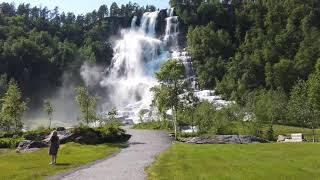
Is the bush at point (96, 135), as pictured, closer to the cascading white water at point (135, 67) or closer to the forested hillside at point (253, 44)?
the forested hillside at point (253, 44)

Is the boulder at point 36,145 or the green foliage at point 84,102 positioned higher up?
the green foliage at point 84,102

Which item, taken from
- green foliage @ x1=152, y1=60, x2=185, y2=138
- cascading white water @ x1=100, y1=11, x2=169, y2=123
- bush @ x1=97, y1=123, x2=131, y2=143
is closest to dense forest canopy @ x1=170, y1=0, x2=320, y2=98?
cascading white water @ x1=100, y1=11, x2=169, y2=123

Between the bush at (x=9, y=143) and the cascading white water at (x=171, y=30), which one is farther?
the cascading white water at (x=171, y=30)

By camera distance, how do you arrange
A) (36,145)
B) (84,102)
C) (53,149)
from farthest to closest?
(84,102) → (36,145) → (53,149)

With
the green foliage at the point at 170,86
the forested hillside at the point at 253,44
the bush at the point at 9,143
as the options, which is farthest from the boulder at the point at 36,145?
the forested hillside at the point at 253,44

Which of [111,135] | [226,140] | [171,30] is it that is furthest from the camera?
[171,30]

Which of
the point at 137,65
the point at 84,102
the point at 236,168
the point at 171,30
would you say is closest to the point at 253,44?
the point at 171,30

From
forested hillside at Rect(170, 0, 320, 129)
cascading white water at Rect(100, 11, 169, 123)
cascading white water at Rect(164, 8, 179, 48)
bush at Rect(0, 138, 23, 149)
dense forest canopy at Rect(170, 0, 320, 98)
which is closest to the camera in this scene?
bush at Rect(0, 138, 23, 149)

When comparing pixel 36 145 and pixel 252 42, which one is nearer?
pixel 36 145

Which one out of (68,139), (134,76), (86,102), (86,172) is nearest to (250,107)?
(86,102)

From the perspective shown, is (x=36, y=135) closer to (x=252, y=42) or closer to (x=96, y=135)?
(x=96, y=135)

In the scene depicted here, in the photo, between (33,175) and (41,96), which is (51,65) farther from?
(33,175)

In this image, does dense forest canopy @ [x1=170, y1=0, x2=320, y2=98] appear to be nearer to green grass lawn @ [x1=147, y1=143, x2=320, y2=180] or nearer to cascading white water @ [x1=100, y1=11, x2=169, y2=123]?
cascading white water @ [x1=100, y1=11, x2=169, y2=123]

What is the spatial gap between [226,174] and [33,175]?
11296 millimetres
